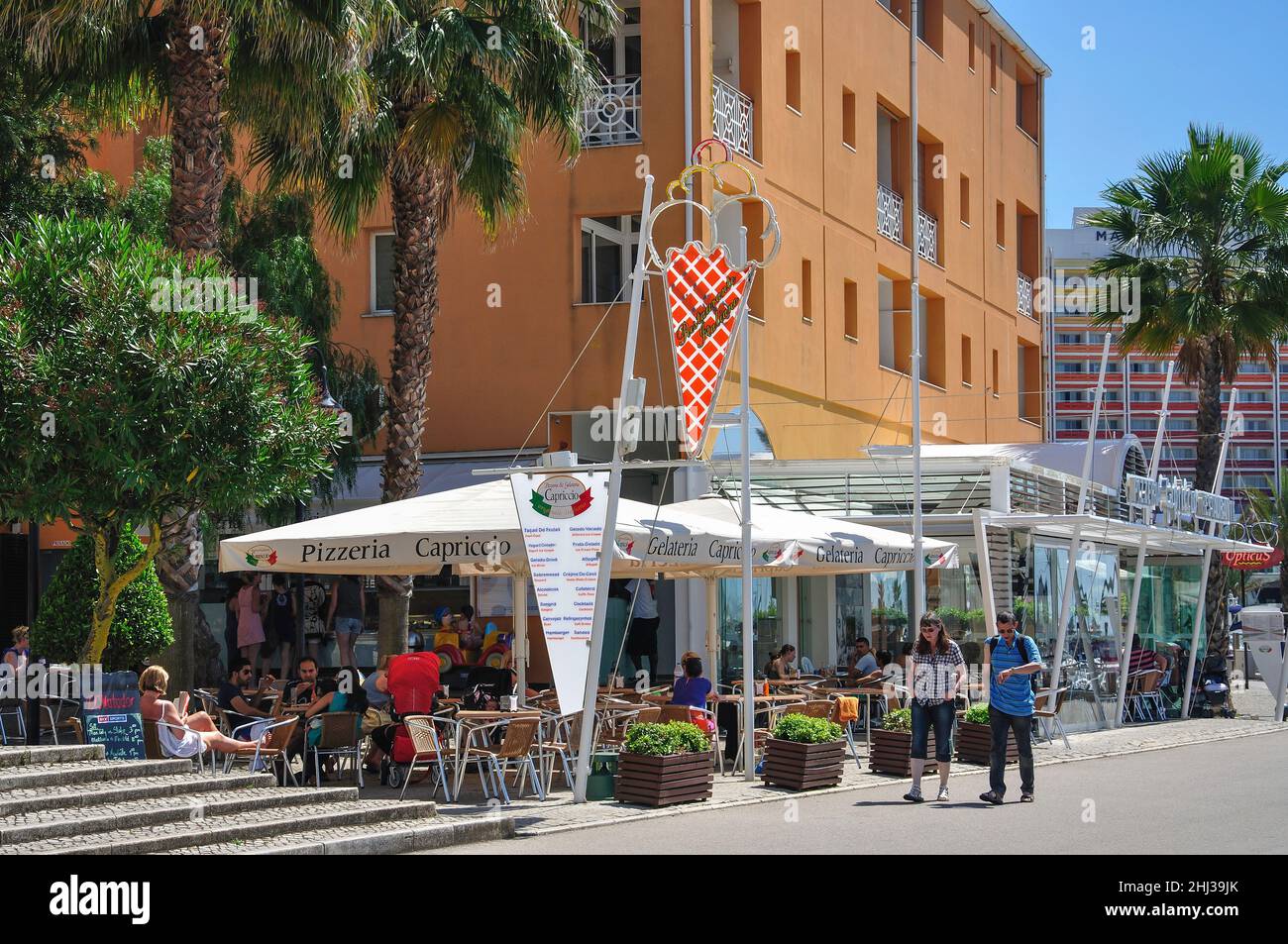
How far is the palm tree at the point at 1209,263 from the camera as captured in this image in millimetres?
31016

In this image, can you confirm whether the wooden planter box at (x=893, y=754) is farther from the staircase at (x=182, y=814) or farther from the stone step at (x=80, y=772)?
the stone step at (x=80, y=772)

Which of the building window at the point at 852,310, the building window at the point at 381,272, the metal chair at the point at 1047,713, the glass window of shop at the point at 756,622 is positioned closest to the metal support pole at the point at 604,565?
the metal chair at the point at 1047,713

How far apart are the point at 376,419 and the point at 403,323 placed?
17.8ft

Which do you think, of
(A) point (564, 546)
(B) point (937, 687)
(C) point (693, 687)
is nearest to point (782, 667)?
(C) point (693, 687)

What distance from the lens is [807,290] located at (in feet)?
94.6

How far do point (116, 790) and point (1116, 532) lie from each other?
17782mm

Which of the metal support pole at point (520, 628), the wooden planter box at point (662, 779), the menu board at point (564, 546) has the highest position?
the menu board at point (564, 546)

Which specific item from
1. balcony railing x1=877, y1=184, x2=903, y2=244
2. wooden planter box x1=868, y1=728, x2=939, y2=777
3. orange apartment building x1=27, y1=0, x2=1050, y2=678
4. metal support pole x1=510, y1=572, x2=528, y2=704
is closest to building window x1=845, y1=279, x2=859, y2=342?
orange apartment building x1=27, y1=0, x2=1050, y2=678

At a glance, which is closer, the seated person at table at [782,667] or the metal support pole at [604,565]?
the metal support pole at [604,565]

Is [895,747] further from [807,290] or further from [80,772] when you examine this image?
[807,290]

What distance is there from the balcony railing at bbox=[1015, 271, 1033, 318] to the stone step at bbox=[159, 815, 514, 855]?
3111 centimetres

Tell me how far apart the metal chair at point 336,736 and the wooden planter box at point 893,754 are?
5554 mm

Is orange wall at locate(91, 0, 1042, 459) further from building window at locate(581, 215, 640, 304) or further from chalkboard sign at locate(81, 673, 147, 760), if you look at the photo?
chalkboard sign at locate(81, 673, 147, 760)
